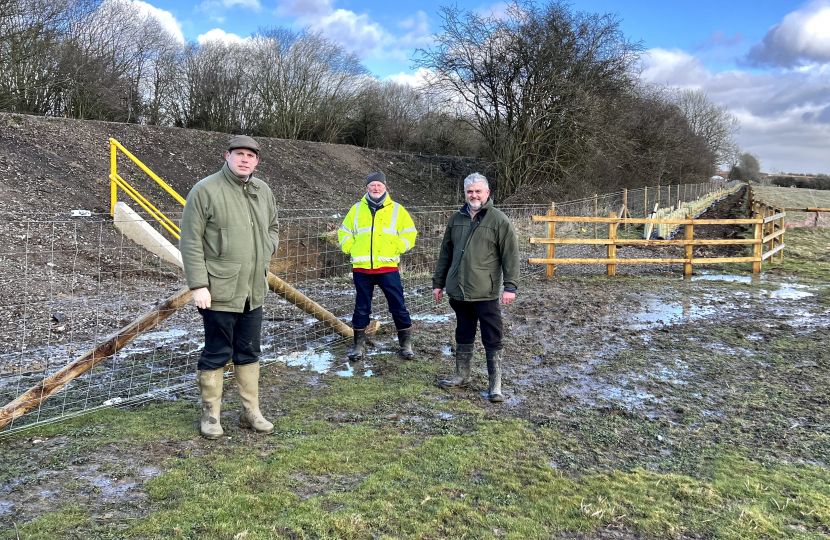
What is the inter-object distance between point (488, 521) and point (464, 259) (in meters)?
2.35

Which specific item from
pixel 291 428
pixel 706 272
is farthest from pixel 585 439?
pixel 706 272

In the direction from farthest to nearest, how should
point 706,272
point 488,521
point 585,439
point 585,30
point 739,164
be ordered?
1. point 739,164
2. point 585,30
3. point 706,272
4. point 585,439
5. point 488,521

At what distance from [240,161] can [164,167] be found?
1323cm

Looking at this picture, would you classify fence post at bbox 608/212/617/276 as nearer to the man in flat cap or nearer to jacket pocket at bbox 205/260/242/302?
the man in flat cap

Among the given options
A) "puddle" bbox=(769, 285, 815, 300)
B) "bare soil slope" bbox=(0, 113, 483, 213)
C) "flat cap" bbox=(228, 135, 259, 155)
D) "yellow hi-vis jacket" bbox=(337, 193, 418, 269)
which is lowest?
"puddle" bbox=(769, 285, 815, 300)

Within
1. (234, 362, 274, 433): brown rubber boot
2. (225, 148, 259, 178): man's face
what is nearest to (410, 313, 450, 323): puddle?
(234, 362, 274, 433): brown rubber boot

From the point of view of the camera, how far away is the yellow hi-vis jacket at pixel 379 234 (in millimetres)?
5672

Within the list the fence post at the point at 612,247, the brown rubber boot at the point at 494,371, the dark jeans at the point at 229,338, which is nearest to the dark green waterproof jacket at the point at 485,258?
the brown rubber boot at the point at 494,371

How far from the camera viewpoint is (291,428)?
4082mm

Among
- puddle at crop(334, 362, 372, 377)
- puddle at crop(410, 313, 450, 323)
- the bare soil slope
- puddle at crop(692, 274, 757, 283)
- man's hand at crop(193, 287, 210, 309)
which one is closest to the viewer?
man's hand at crop(193, 287, 210, 309)

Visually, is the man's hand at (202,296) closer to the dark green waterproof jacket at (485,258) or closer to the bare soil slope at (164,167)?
the dark green waterproof jacket at (485,258)

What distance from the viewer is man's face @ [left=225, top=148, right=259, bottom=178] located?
3.72m

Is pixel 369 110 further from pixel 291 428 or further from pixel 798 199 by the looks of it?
pixel 798 199

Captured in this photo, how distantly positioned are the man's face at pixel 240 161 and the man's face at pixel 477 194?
5.85 ft
